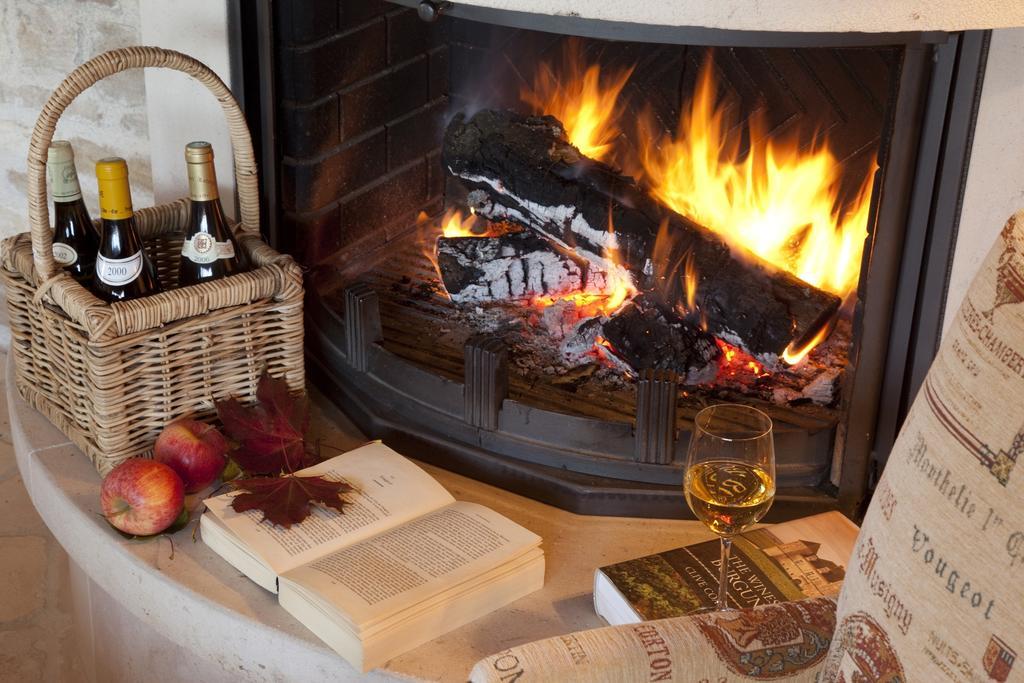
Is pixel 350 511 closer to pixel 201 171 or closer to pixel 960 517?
pixel 201 171

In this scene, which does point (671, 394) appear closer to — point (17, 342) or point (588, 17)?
point (588, 17)

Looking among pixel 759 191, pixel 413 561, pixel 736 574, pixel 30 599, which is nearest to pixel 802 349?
pixel 759 191

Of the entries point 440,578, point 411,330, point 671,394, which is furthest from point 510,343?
point 440,578

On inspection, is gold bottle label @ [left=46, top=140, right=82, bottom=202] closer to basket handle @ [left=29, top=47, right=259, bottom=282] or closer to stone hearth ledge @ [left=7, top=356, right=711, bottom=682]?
basket handle @ [left=29, top=47, right=259, bottom=282]

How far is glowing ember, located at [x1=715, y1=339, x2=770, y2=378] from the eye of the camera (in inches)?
67.2

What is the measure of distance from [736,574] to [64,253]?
0.98 meters

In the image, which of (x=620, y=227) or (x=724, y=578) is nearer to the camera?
(x=724, y=578)

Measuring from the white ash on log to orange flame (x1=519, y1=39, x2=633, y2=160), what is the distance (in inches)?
7.3

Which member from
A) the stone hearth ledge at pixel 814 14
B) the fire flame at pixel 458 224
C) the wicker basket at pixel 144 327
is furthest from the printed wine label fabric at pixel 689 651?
the fire flame at pixel 458 224

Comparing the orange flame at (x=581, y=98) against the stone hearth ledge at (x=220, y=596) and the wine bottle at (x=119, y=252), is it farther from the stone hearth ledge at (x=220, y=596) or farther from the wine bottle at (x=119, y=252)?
the wine bottle at (x=119, y=252)

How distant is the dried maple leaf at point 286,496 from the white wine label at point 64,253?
1.36ft

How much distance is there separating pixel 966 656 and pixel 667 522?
676 millimetres

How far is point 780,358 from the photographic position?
1.65 m

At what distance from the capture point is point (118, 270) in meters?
1.52
